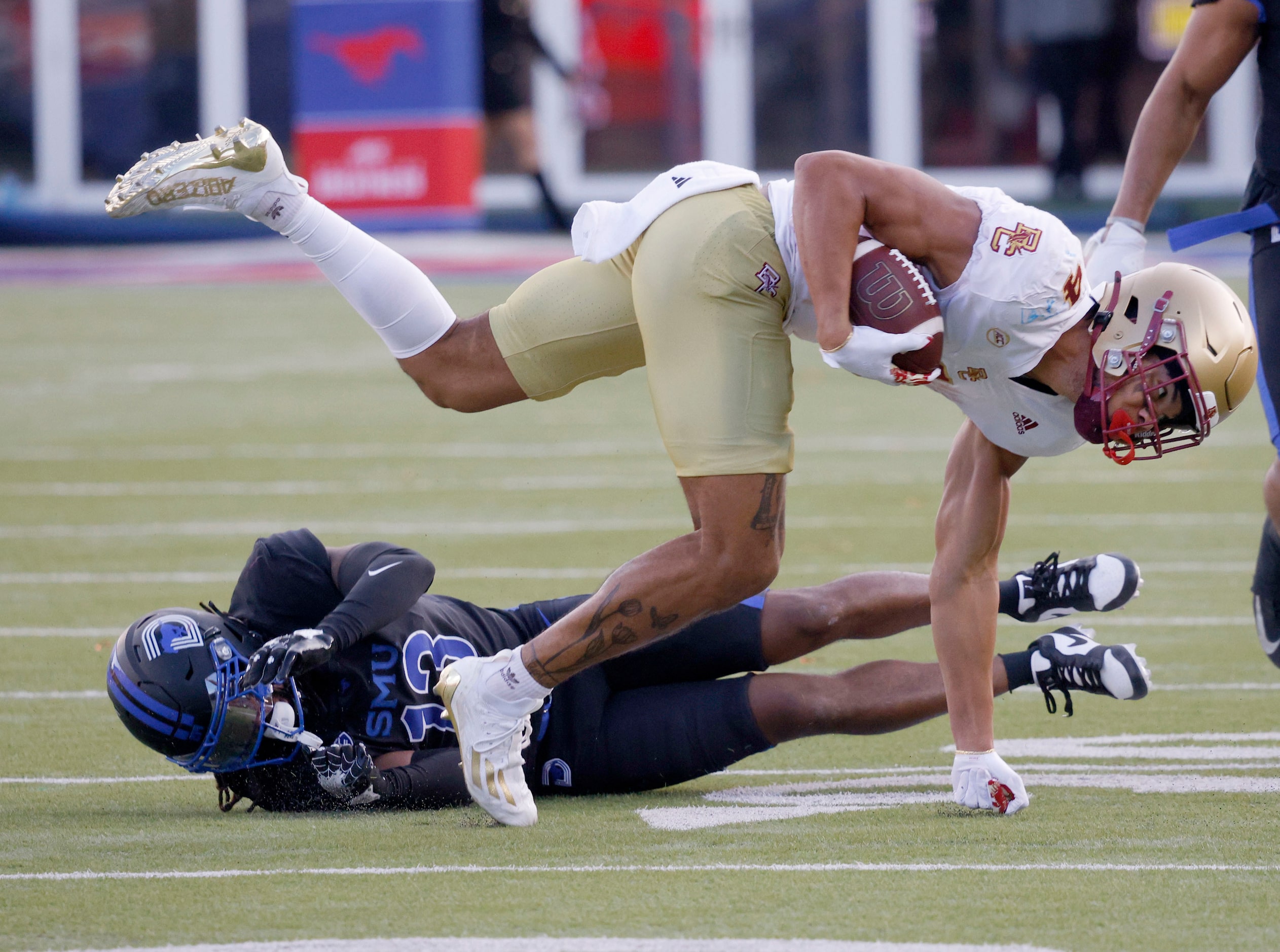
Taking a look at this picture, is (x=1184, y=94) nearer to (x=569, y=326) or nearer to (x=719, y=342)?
(x=719, y=342)

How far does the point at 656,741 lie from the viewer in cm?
Answer: 395

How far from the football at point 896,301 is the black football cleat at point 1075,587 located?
0.79 metres

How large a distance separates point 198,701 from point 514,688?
0.60 meters

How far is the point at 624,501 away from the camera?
834 cm

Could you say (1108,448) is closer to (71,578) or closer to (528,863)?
(528,863)

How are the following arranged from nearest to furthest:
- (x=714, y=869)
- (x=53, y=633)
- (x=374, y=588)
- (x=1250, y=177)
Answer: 1. (x=714, y=869)
2. (x=374, y=588)
3. (x=1250, y=177)
4. (x=53, y=633)

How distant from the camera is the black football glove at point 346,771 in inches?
148

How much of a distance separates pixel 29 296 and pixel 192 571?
11435mm

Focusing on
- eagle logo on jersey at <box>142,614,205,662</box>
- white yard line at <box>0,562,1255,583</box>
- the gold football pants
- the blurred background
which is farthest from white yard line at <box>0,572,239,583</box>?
the blurred background

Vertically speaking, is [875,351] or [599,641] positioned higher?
[875,351]

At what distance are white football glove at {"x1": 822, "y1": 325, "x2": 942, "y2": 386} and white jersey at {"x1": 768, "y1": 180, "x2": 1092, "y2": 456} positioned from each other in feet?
0.48

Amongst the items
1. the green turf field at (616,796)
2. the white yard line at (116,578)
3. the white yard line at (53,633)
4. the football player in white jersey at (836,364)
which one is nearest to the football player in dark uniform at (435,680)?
the green turf field at (616,796)

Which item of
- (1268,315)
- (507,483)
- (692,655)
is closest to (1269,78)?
(1268,315)

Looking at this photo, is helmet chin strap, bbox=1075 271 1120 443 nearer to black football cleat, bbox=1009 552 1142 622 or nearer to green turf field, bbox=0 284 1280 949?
black football cleat, bbox=1009 552 1142 622
